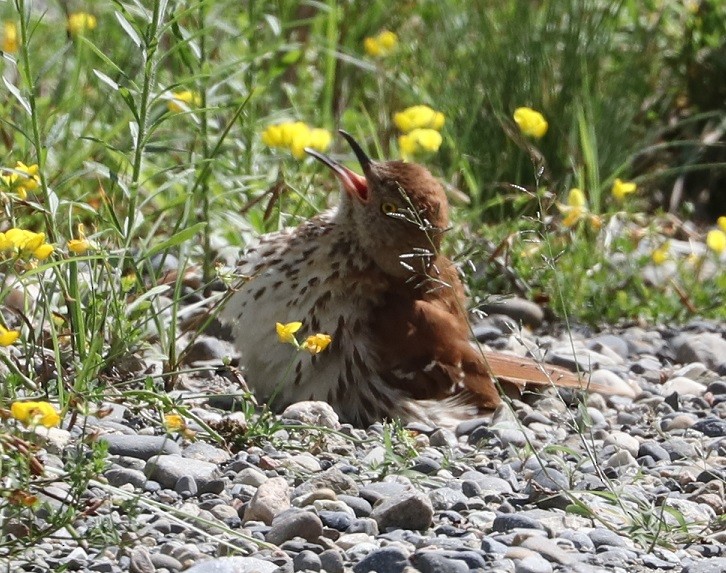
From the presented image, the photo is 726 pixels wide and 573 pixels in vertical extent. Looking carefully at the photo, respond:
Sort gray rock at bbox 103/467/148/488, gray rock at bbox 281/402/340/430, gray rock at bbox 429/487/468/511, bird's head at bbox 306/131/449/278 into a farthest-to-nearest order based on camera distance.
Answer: bird's head at bbox 306/131/449/278
gray rock at bbox 281/402/340/430
gray rock at bbox 429/487/468/511
gray rock at bbox 103/467/148/488

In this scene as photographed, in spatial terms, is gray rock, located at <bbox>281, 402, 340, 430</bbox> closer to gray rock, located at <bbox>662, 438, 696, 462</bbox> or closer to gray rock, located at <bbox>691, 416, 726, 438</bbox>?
gray rock, located at <bbox>662, 438, 696, 462</bbox>

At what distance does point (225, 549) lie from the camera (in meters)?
3.22

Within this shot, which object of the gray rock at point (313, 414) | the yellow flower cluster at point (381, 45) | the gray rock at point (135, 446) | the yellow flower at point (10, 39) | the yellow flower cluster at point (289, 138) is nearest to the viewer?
the gray rock at point (135, 446)

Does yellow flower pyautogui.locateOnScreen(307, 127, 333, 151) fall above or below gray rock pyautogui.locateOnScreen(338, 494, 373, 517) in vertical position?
above

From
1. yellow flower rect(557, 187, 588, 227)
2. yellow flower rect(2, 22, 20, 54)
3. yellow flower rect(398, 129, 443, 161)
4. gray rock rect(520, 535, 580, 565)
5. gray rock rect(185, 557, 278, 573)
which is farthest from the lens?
yellow flower rect(2, 22, 20, 54)

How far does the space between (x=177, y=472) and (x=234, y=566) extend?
0.63 metres

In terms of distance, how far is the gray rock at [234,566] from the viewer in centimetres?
304

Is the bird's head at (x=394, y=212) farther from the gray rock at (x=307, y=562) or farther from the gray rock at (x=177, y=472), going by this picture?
the gray rock at (x=307, y=562)

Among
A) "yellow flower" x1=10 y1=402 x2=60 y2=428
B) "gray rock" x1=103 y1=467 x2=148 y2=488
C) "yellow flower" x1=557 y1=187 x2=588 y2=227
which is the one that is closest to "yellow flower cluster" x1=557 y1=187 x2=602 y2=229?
"yellow flower" x1=557 y1=187 x2=588 y2=227

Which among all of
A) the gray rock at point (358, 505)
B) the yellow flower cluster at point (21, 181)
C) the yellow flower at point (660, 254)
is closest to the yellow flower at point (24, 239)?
the yellow flower cluster at point (21, 181)

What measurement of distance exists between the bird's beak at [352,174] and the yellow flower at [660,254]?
5.33ft

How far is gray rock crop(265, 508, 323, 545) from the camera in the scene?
3.31m

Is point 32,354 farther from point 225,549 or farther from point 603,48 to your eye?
point 603,48

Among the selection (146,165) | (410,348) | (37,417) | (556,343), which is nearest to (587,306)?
(556,343)
